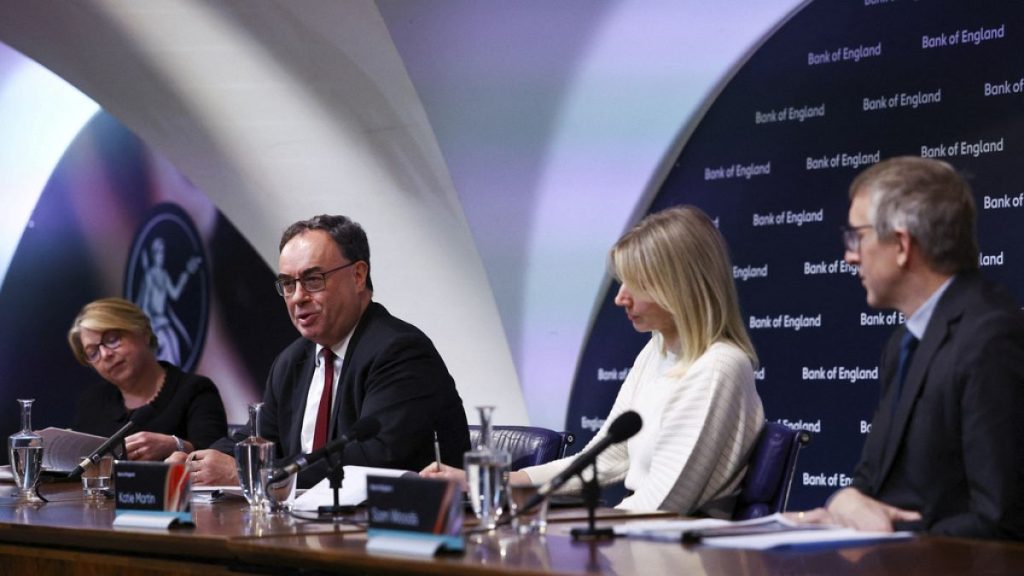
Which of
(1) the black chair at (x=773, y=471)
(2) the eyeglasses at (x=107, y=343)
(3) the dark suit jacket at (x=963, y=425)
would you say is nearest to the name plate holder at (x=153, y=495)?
(1) the black chair at (x=773, y=471)

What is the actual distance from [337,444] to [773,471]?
978 millimetres

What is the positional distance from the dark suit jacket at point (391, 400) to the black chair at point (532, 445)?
0.13 meters

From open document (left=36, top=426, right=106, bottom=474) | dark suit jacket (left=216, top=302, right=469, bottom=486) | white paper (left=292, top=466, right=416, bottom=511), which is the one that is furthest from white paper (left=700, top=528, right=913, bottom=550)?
open document (left=36, top=426, right=106, bottom=474)

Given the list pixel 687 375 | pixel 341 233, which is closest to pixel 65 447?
pixel 341 233

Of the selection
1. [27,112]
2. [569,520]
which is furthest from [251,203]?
[569,520]

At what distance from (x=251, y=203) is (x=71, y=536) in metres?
3.93

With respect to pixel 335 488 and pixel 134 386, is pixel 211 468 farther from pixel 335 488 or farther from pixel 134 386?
pixel 134 386

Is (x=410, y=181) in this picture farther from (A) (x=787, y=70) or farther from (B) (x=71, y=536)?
(B) (x=71, y=536)

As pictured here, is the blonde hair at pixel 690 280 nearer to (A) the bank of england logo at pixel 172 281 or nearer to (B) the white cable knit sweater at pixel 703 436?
(B) the white cable knit sweater at pixel 703 436

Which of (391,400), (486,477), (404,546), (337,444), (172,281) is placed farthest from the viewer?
(172,281)

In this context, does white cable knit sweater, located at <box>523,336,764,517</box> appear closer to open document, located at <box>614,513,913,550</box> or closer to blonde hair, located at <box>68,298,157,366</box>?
open document, located at <box>614,513,913,550</box>

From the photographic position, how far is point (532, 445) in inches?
145

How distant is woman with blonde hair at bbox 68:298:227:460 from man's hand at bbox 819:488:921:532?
2849 millimetres

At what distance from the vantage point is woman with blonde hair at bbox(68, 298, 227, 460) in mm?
4719
